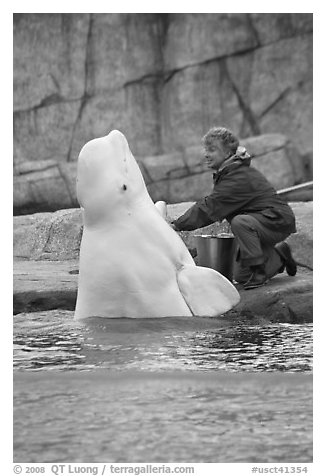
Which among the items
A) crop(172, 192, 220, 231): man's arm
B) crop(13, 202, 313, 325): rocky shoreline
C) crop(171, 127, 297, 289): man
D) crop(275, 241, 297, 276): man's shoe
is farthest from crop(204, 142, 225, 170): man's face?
crop(13, 202, 313, 325): rocky shoreline

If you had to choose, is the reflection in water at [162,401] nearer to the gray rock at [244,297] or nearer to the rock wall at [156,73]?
the gray rock at [244,297]

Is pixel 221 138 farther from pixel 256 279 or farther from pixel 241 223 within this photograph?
pixel 256 279

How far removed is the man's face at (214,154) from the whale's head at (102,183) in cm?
95

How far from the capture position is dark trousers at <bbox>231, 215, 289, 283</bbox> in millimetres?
6242

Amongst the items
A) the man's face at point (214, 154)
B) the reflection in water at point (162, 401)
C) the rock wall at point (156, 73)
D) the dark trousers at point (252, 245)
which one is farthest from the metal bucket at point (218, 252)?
the rock wall at point (156, 73)

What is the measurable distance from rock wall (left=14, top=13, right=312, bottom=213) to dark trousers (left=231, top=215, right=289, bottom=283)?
503 inches

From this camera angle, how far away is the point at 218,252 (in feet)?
21.4

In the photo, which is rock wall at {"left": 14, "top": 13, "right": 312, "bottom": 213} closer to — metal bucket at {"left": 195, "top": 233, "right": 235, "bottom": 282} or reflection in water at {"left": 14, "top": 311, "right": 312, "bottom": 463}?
metal bucket at {"left": 195, "top": 233, "right": 235, "bottom": 282}

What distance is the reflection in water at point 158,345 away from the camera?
443 centimetres

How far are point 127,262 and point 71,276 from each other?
63.7 inches

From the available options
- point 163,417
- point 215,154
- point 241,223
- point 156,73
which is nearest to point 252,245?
point 241,223

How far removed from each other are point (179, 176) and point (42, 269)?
10.9 metres

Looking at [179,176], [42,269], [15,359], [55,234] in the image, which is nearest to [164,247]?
[15,359]
